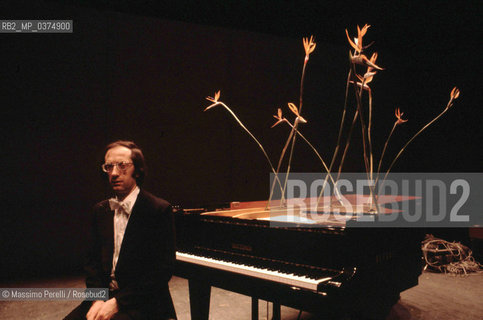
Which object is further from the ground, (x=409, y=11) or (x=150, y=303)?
(x=409, y=11)

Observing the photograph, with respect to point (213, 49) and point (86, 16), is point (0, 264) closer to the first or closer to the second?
point (86, 16)

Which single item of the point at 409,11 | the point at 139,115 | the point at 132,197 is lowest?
the point at 132,197

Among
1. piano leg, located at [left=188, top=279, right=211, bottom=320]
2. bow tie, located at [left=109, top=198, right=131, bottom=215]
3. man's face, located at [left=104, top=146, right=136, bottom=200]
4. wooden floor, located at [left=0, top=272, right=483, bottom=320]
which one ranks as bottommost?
wooden floor, located at [left=0, top=272, right=483, bottom=320]

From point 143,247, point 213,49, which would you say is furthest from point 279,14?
point 143,247

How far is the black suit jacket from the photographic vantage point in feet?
5.61

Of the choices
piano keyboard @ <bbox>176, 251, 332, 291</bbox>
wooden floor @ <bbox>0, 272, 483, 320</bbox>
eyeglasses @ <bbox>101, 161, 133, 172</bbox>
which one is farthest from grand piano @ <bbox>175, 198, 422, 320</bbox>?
wooden floor @ <bbox>0, 272, 483, 320</bbox>

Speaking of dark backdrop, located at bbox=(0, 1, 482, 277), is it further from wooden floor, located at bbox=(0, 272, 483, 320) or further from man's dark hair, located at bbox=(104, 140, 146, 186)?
man's dark hair, located at bbox=(104, 140, 146, 186)

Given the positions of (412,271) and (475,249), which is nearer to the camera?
(412,271)

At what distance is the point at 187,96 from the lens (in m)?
5.59

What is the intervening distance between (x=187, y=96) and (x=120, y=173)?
155 inches

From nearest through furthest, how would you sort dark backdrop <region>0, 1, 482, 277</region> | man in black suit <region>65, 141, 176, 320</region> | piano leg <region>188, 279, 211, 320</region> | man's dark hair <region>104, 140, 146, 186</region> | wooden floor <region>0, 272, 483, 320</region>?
man in black suit <region>65, 141, 176, 320</region>
man's dark hair <region>104, 140, 146, 186</region>
piano leg <region>188, 279, 211, 320</region>
wooden floor <region>0, 272, 483, 320</region>
dark backdrop <region>0, 1, 482, 277</region>

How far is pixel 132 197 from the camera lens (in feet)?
5.95

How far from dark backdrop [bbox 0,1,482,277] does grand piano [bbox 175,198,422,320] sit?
2.74 metres

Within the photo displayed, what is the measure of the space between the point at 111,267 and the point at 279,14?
15.8 ft
